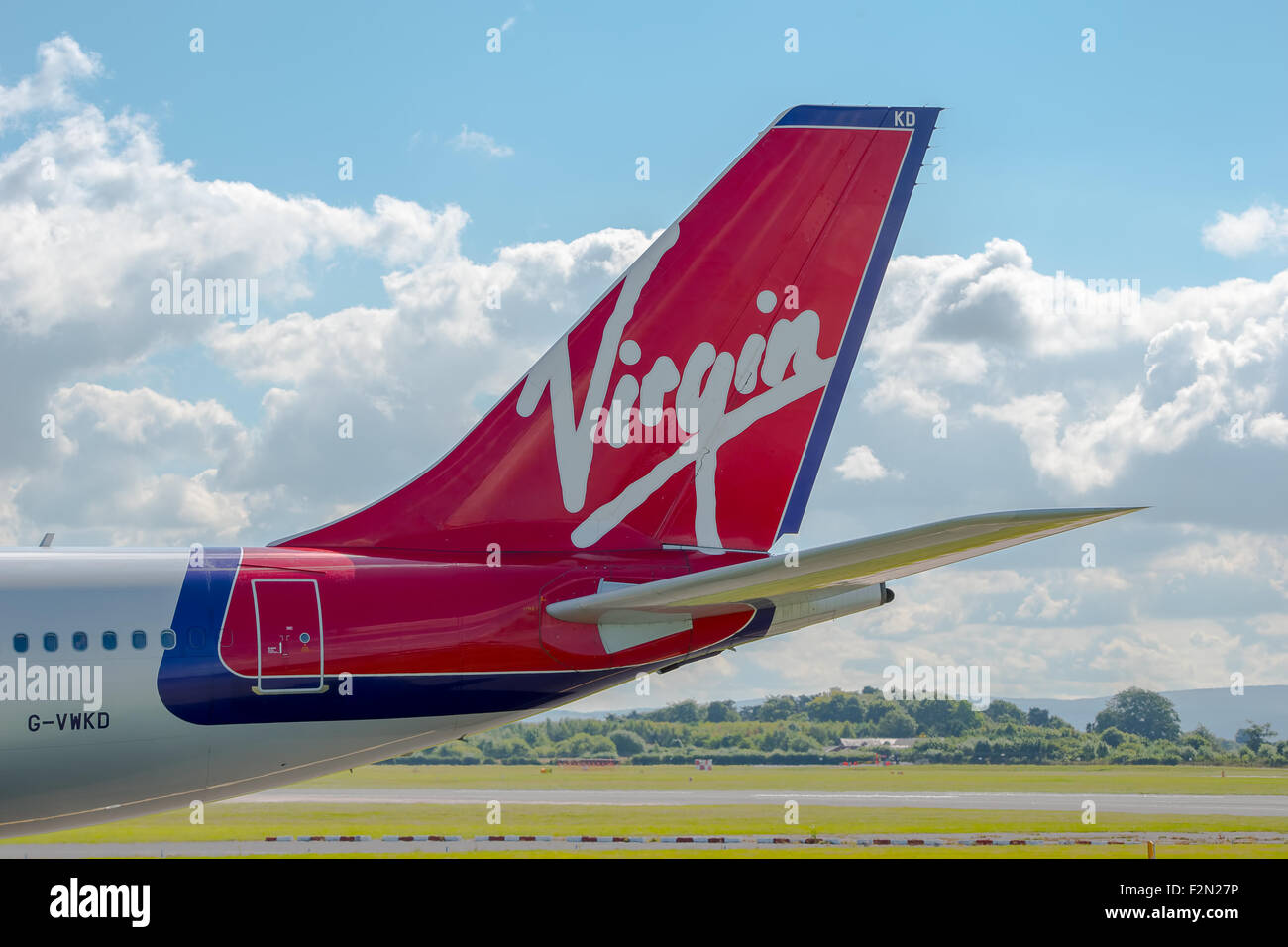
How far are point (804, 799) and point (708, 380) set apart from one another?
2824cm

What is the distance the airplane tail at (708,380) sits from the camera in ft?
50.7

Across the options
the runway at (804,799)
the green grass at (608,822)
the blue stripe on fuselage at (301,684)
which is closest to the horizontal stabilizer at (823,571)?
the blue stripe on fuselage at (301,684)

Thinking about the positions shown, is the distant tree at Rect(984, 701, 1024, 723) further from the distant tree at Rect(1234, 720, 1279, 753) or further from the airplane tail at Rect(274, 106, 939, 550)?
the airplane tail at Rect(274, 106, 939, 550)

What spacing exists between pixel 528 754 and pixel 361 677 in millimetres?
73126

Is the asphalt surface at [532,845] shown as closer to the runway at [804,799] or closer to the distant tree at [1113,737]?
the runway at [804,799]

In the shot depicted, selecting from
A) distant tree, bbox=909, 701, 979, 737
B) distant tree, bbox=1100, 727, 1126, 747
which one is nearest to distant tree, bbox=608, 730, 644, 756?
distant tree, bbox=909, 701, 979, 737

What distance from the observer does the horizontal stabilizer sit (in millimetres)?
10148

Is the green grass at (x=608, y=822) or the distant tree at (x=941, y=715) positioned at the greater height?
the green grass at (x=608, y=822)

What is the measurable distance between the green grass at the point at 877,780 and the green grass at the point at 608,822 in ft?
29.8

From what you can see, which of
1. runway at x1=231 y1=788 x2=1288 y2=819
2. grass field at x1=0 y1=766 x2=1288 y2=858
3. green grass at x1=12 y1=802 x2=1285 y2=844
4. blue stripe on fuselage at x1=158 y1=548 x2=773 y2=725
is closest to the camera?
blue stripe on fuselage at x1=158 y1=548 x2=773 y2=725

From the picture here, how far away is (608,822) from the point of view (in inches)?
1328

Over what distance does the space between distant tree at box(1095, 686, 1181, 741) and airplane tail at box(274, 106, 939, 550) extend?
278ft

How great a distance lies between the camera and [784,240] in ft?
52.2
